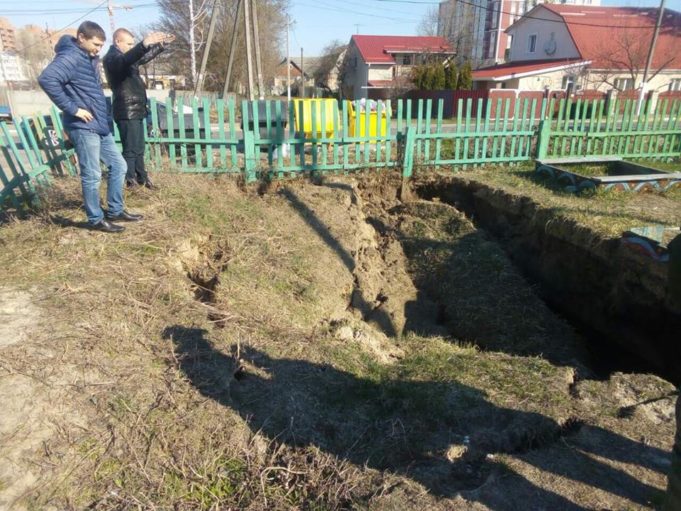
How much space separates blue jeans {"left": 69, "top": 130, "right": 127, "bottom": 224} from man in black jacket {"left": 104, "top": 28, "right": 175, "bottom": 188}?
1055mm

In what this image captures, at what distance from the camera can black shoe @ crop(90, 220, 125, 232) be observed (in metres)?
4.68

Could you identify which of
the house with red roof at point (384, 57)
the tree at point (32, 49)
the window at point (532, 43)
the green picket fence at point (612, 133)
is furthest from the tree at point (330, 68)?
the green picket fence at point (612, 133)

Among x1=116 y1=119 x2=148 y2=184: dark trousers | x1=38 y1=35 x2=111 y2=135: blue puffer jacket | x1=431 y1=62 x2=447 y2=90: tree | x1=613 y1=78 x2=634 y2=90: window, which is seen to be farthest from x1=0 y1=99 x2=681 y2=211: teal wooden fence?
x1=613 y1=78 x2=634 y2=90: window

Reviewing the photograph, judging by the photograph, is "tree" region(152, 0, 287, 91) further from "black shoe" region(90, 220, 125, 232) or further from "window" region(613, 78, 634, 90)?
"black shoe" region(90, 220, 125, 232)

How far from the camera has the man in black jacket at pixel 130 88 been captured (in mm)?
5223

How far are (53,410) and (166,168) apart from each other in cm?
488

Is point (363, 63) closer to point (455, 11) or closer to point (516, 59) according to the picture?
point (516, 59)

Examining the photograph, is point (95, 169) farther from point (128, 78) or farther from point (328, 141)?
point (328, 141)

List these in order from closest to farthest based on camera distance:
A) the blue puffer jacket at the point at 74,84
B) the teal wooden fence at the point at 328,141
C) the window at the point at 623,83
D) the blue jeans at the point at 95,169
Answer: the blue puffer jacket at the point at 74,84, the blue jeans at the point at 95,169, the teal wooden fence at the point at 328,141, the window at the point at 623,83

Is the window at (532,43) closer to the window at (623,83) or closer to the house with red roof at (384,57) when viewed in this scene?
the house with red roof at (384,57)

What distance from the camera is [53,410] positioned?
2705mm

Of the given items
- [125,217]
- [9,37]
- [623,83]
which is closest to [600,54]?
[623,83]

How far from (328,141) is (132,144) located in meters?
3.07

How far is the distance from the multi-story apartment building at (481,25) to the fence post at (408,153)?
137 ft
